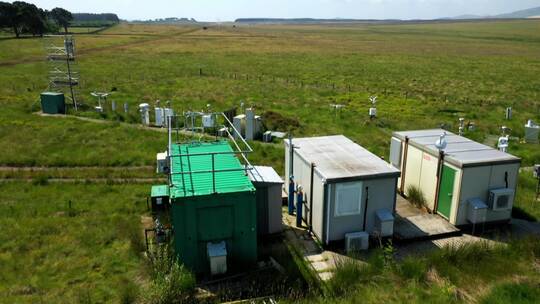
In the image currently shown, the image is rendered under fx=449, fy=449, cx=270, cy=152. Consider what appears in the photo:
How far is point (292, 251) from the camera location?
11.3 metres

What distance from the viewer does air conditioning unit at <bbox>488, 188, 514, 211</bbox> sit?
40.2ft

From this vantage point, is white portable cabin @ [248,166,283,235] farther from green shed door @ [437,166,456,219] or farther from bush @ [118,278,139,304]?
green shed door @ [437,166,456,219]

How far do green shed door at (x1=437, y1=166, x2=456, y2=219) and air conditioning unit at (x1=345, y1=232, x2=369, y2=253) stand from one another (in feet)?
9.69

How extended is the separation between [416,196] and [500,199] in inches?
96.6

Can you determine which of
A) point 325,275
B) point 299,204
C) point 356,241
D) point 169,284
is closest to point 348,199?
point 356,241

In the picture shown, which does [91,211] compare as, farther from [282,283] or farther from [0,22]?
[0,22]

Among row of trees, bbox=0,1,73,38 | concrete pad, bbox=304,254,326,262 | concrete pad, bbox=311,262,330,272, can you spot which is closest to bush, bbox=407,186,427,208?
concrete pad, bbox=304,254,326,262

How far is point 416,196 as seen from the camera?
14055mm

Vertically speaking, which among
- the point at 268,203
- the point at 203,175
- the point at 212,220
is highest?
the point at 203,175

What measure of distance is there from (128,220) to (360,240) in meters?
6.78

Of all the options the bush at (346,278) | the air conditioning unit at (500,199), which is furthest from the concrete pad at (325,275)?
the air conditioning unit at (500,199)

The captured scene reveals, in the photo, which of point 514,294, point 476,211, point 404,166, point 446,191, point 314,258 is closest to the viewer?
point 514,294

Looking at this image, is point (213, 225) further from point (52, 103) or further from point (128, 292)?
point (52, 103)


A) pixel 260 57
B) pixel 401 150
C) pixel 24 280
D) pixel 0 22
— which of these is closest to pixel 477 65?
pixel 260 57
